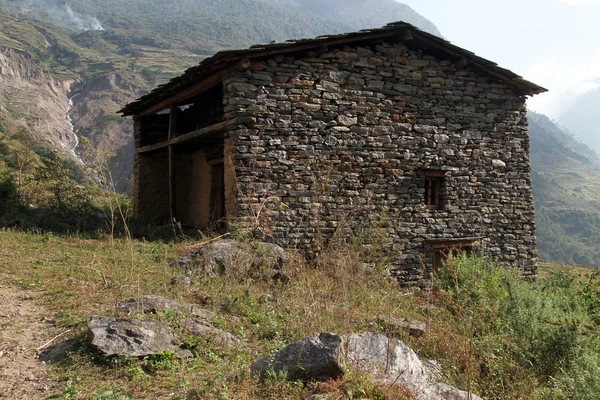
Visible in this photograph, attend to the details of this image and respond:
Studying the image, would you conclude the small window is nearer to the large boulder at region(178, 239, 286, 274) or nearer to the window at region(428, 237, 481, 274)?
the window at region(428, 237, 481, 274)

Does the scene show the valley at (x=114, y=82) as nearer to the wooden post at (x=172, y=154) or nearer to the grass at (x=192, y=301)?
the wooden post at (x=172, y=154)

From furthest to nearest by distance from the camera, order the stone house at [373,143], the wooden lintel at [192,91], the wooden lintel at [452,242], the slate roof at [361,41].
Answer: the wooden lintel at [452,242] → the wooden lintel at [192,91] → the stone house at [373,143] → the slate roof at [361,41]

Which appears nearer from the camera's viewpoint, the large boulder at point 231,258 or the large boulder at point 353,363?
the large boulder at point 353,363

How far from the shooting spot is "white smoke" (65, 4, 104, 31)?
101m

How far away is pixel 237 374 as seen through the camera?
3387mm

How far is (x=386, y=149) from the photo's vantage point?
9.15 meters

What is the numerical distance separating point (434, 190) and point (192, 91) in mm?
5594

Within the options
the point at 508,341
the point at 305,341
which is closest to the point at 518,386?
the point at 508,341

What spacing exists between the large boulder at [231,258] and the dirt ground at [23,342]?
204cm

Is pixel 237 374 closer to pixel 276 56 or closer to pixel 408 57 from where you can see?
pixel 276 56

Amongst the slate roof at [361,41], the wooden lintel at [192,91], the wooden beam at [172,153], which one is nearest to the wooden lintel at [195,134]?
the wooden beam at [172,153]

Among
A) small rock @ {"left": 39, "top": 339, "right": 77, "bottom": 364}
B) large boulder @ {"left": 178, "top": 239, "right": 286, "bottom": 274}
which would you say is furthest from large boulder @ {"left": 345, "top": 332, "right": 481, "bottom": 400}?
large boulder @ {"left": 178, "top": 239, "right": 286, "bottom": 274}

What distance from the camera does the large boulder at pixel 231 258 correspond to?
242 inches

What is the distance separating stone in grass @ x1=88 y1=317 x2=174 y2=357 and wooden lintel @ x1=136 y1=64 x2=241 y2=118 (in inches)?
210
